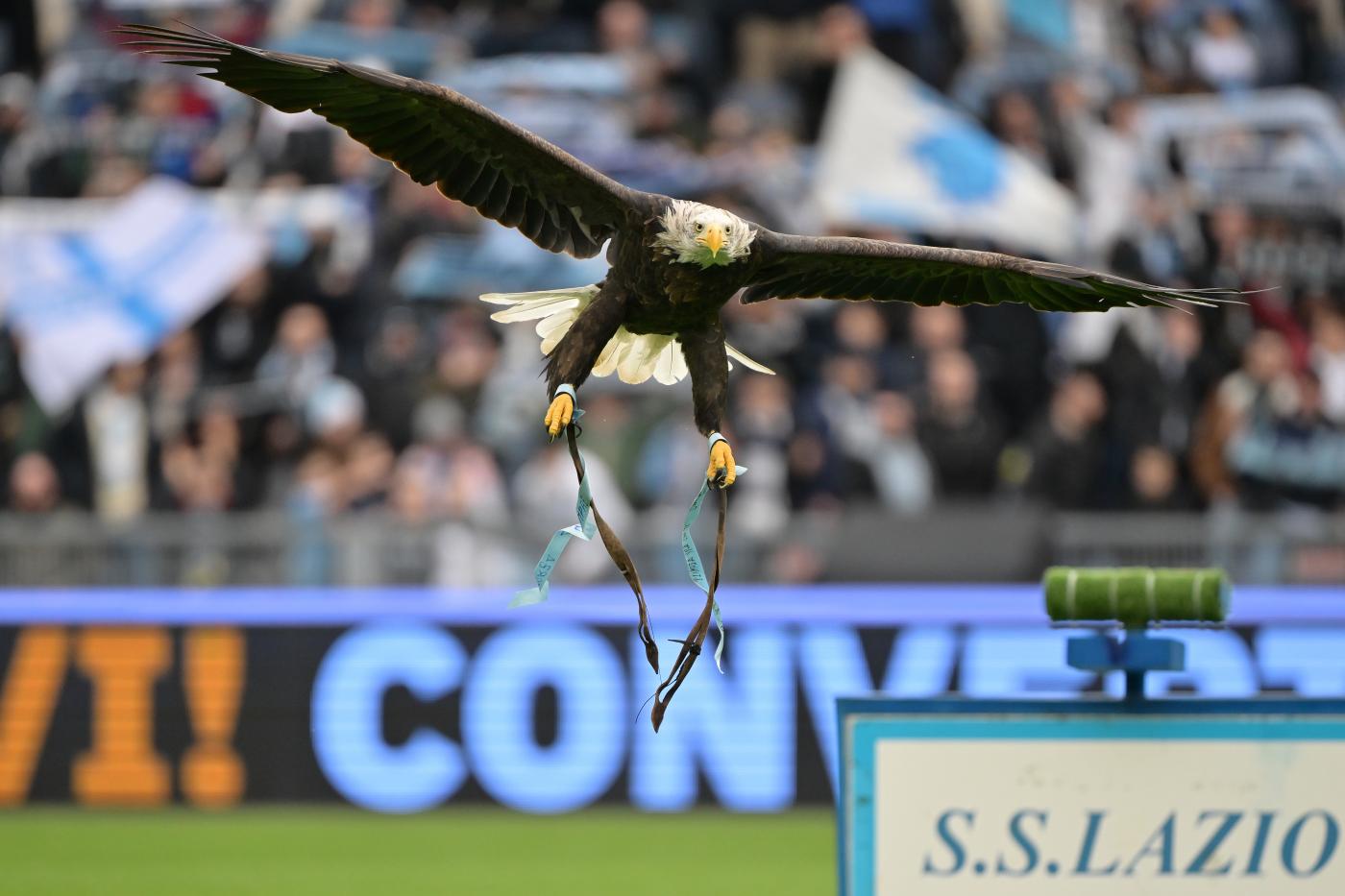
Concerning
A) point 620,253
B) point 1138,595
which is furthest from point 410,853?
point 1138,595

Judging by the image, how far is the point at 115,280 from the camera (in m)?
13.2

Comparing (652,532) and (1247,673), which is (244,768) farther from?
(1247,673)

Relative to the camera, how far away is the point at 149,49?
6277mm

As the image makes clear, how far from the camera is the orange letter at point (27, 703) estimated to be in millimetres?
11461

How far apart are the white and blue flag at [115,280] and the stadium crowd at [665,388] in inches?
6.8

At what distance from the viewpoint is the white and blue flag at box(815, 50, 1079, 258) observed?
1346 centimetres

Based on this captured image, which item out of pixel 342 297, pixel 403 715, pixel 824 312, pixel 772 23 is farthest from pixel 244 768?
pixel 772 23

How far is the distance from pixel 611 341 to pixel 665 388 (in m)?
5.69

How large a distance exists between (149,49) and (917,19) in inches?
387

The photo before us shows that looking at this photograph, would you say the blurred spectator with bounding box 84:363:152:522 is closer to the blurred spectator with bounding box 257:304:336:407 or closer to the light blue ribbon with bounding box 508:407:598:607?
the blurred spectator with bounding box 257:304:336:407

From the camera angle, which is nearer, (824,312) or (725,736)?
(725,736)

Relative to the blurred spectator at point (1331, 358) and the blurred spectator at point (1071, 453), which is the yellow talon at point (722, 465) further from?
the blurred spectator at point (1331, 358)

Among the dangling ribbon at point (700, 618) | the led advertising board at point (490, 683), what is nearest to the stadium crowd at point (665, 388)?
the led advertising board at point (490, 683)

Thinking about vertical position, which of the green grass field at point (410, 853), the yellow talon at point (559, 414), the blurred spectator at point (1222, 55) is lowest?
the green grass field at point (410, 853)
